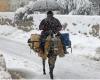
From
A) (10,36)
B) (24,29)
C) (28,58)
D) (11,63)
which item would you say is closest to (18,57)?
(28,58)

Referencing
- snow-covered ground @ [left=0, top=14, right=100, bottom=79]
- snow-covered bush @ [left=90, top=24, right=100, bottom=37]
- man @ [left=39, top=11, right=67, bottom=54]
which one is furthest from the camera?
snow-covered bush @ [left=90, top=24, right=100, bottom=37]

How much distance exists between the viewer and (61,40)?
43.7 feet

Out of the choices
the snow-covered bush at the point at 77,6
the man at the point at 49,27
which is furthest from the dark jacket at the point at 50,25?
the snow-covered bush at the point at 77,6

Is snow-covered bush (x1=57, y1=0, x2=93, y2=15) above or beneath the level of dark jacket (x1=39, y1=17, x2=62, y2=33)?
beneath

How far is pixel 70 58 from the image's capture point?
720 inches

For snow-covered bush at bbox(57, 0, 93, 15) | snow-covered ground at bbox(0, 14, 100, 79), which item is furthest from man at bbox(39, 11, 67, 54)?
snow-covered bush at bbox(57, 0, 93, 15)

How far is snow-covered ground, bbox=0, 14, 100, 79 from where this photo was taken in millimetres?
14203

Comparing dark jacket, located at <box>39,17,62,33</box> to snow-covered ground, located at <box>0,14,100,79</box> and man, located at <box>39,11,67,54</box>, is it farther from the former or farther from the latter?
snow-covered ground, located at <box>0,14,100,79</box>

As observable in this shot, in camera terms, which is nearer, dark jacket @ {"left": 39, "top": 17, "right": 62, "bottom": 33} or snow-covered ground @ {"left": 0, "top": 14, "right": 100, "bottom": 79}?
dark jacket @ {"left": 39, "top": 17, "right": 62, "bottom": 33}

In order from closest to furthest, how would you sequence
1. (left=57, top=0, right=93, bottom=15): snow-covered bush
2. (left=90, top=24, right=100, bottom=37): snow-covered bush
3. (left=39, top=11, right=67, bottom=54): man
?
(left=39, top=11, right=67, bottom=54): man
(left=90, top=24, right=100, bottom=37): snow-covered bush
(left=57, top=0, right=93, bottom=15): snow-covered bush

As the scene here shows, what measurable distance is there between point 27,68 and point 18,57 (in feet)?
10.6

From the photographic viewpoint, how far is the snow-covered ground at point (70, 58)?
14.2 m

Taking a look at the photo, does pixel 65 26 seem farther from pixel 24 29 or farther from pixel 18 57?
pixel 18 57

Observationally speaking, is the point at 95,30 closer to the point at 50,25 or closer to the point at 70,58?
the point at 70,58
